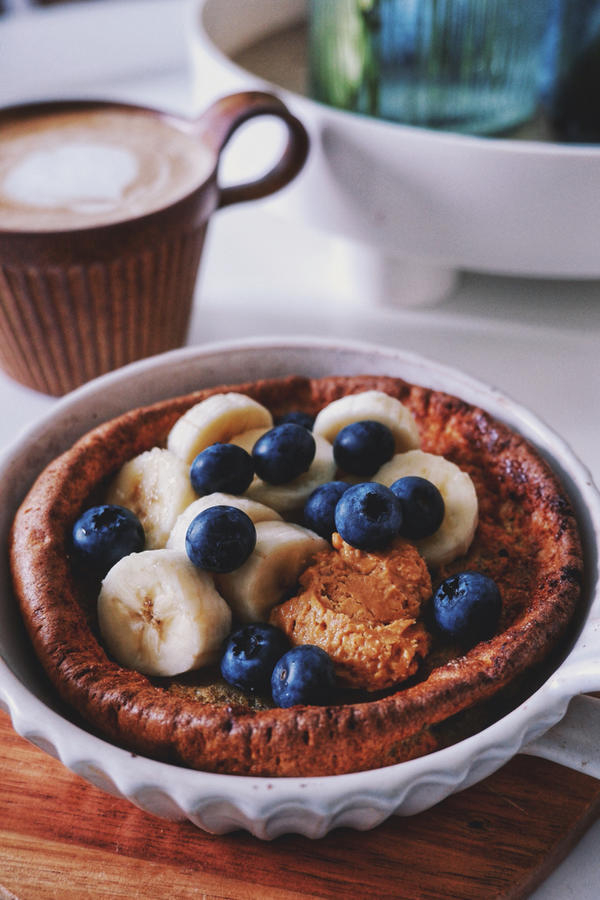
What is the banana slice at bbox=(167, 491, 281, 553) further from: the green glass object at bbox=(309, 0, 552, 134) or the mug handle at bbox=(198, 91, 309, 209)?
the green glass object at bbox=(309, 0, 552, 134)

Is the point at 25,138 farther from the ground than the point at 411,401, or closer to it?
farther from the ground

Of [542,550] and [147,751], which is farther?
[542,550]

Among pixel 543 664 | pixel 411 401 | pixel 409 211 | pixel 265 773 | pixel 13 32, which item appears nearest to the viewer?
pixel 265 773

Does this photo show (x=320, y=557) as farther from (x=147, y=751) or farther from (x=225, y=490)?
(x=147, y=751)

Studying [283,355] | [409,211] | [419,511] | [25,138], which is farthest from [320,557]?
[25,138]

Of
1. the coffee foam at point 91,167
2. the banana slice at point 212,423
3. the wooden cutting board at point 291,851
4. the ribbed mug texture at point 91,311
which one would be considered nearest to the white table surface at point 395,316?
the ribbed mug texture at point 91,311

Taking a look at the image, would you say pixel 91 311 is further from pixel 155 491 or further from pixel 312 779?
pixel 312 779

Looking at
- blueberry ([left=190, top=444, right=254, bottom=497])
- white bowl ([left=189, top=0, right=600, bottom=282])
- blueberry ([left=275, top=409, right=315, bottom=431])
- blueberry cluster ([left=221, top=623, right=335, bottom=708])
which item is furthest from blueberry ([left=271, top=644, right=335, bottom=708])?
white bowl ([left=189, top=0, right=600, bottom=282])
